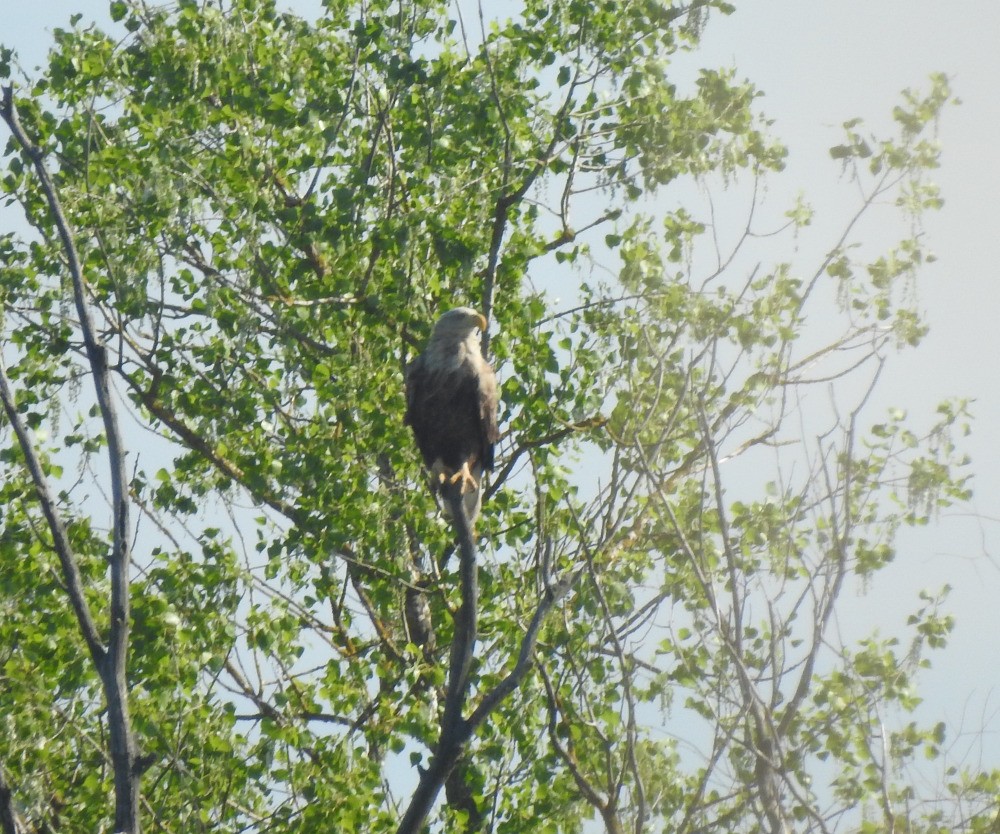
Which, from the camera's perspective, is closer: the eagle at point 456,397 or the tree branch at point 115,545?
the tree branch at point 115,545

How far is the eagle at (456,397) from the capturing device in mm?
6785

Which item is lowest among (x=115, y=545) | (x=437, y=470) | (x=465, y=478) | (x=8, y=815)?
(x=8, y=815)

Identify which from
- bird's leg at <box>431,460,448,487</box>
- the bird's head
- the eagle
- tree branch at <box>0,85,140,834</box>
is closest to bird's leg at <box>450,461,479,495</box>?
the eagle

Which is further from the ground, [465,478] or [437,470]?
[437,470]

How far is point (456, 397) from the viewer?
6820mm

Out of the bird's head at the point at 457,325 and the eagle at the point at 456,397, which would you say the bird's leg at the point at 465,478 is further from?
the bird's head at the point at 457,325

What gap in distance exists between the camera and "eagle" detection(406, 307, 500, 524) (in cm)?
679

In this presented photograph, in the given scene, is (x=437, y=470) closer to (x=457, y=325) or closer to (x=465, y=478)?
(x=465, y=478)

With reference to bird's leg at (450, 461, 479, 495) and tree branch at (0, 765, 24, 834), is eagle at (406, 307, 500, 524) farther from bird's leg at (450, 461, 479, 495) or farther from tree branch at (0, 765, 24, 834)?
tree branch at (0, 765, 24, 834)

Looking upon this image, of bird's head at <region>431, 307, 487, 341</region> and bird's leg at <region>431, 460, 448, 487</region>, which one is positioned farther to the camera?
bird's leg at <region>431, 460, 448, 487</region>

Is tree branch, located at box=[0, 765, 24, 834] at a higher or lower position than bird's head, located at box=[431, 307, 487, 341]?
lower

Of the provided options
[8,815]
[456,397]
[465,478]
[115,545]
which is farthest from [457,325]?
[8,815]

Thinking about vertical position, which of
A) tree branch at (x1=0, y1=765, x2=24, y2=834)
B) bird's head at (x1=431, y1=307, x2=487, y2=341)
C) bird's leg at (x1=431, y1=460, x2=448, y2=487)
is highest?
bird's head at (x1=431, y1=307, x2=487, y2=341)

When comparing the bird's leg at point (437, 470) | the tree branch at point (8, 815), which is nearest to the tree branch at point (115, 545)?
the tree branch at point (8, 815)
